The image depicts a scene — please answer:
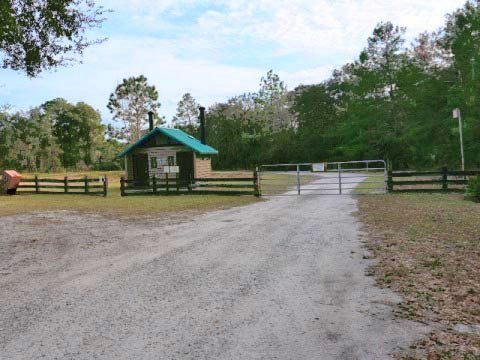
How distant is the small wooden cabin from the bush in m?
16.4

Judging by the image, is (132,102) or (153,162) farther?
(132,102)

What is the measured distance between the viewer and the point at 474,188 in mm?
13117

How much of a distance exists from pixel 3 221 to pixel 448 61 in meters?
33.4

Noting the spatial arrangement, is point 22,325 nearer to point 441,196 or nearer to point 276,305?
point 276,305

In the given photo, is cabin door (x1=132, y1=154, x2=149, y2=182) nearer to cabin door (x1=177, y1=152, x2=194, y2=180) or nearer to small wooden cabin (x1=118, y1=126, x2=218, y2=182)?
small wooden cabin (x1=118, y1=126, x2=218, y2=182)

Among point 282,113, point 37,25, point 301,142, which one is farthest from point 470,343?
point 282,113

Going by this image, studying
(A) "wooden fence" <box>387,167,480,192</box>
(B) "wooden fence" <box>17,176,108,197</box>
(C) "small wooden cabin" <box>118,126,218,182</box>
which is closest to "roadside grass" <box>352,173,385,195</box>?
(A) "wooden fence" <box>387,167,480,192</box>

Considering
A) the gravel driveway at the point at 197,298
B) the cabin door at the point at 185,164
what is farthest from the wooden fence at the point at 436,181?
the cabin door at the point at 185,164

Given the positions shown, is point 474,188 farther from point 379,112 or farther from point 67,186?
point 379,112

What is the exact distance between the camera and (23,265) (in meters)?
6.84

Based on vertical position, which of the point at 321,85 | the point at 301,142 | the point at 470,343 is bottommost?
the point at 470,343

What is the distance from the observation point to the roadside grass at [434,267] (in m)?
3.56

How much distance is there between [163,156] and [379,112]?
23.7 metres

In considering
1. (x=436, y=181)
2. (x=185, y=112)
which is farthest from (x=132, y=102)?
(x=436, y=181)
